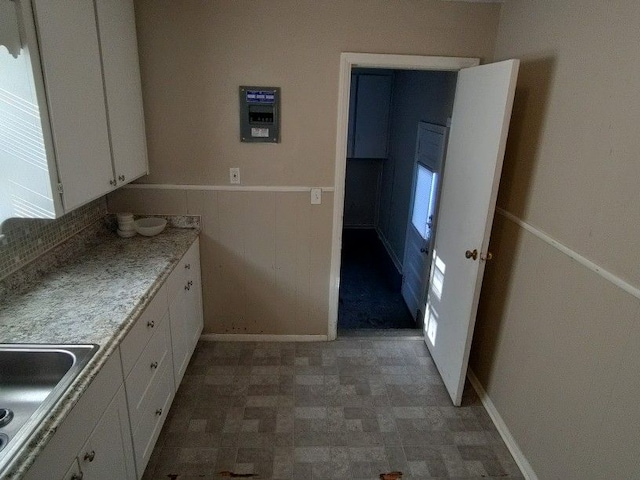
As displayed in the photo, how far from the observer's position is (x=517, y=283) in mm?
2092

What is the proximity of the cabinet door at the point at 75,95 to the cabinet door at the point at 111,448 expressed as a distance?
827mm

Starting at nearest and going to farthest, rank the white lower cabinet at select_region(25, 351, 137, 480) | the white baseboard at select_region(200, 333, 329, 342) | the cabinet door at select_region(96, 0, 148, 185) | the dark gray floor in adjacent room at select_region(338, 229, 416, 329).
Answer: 1. the white lower cabinet at select_region(25, 351, 137, 480)
2. the cabinet door at select_region(96, 0, 148, 185)
3. the white baseboard at select_region(200, 333, 329, 342)
4. the dark gray floor in adjacent room at select_region(338, 229, 416, 329)

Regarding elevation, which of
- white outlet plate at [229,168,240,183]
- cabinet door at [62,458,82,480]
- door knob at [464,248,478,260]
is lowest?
cabinet door at [62,458,82,480]

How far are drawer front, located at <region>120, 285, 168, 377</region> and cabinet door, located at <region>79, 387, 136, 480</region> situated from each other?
0.40 feet

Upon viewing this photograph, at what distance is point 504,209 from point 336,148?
3.57ft

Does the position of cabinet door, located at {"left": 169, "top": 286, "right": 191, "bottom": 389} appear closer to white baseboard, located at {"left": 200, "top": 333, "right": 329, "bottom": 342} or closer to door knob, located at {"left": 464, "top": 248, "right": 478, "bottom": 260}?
white baseboard, located at {"left": 200, "top": 333, "right": 329, "bottom": 342}

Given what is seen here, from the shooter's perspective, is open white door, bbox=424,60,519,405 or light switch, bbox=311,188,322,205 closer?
open white door, bbox=424,60,519,405

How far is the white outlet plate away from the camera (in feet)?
8.45

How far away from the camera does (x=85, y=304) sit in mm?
1623

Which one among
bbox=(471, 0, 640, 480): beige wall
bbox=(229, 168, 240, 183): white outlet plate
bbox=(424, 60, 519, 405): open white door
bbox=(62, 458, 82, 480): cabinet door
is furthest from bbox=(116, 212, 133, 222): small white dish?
bbox=(471, 0, 640, 480): beige wall

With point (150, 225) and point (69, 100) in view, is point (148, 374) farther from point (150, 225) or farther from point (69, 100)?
point (69, 100)

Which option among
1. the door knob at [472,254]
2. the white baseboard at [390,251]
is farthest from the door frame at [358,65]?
the white baseboard at [390,251]

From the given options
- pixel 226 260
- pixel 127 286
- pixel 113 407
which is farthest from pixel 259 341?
pixel 113 407

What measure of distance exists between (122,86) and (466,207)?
2.01m
